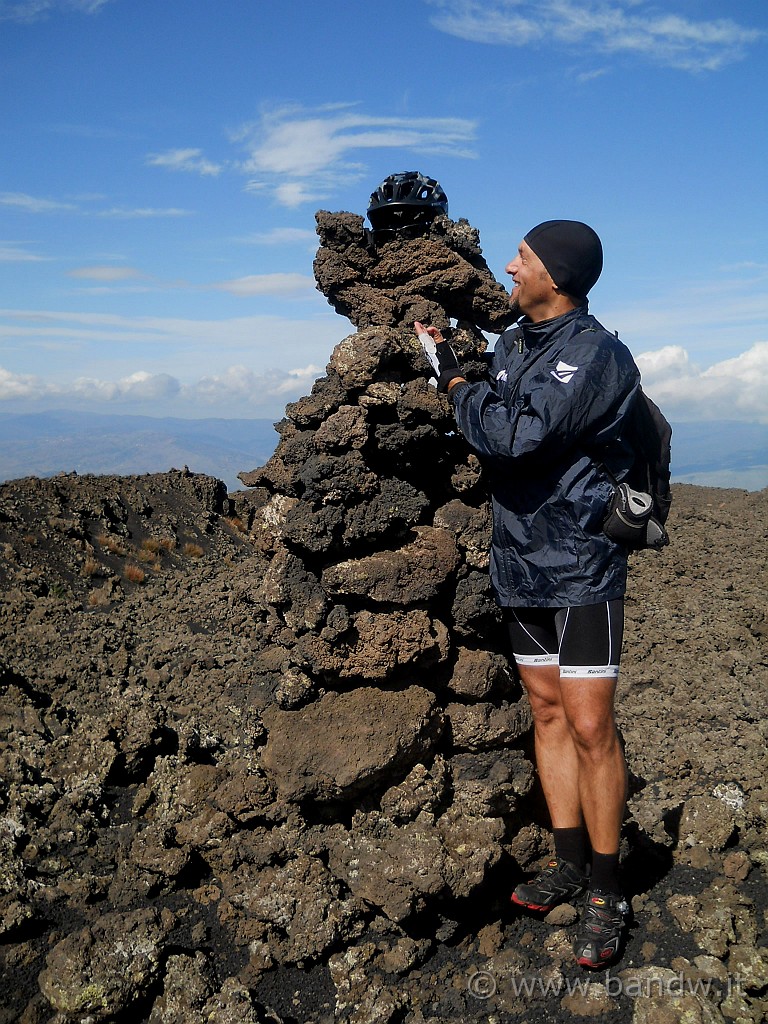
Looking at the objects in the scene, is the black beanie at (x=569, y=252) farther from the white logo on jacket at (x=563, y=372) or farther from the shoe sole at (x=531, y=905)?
the shoe sole at (x=531, y=905)

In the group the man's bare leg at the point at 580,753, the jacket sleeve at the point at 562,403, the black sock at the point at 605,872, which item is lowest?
the black sock at the point at 605,872

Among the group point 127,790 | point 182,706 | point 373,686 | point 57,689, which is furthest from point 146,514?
point 373,686

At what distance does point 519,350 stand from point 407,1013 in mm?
3113

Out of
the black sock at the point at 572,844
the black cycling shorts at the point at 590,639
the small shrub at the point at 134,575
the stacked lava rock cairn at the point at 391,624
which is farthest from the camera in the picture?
the small shrub at the point at 134,575

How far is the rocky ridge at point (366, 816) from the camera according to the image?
3844 mm

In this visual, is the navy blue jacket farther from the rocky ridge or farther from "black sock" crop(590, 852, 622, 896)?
"black sock" crop(590, 852, 622, 896)

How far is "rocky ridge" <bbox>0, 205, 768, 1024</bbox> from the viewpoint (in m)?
3.84

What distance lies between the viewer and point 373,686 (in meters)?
4.28

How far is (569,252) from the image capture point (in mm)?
3502

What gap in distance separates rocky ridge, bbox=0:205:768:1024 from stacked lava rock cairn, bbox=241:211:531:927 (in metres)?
0.01

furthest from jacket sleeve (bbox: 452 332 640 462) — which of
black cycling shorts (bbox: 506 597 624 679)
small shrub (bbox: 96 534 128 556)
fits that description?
small shrub (bbox: 96 534 128 556)

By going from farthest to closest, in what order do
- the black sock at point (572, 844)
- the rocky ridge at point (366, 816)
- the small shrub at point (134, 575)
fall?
the small shrub at point (134, 575) → the black sock at point (572, 844) → the rocky ridge at point (366, 816)

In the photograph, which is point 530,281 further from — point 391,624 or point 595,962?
point 595,962

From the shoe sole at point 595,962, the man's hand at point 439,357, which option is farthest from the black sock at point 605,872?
the man's hand at point 439,357
